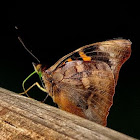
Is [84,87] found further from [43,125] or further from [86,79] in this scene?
[43,125]

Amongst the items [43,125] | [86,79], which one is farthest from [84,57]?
[43,125]

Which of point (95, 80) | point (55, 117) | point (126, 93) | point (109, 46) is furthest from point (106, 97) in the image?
point (126, 93)

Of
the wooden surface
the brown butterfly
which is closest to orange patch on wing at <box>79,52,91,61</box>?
the brown butterfly

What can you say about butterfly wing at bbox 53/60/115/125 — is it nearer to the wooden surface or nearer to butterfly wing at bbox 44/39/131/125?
butterfly wing at bbox 44/39/131/125

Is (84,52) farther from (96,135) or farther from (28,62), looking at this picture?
(28,62)

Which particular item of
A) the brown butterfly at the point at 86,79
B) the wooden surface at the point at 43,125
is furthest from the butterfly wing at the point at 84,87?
the wooden surface at the point at 43,125

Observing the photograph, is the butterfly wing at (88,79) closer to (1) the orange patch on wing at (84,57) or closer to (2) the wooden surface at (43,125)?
(1) the orange patch on wing at (84,57)
